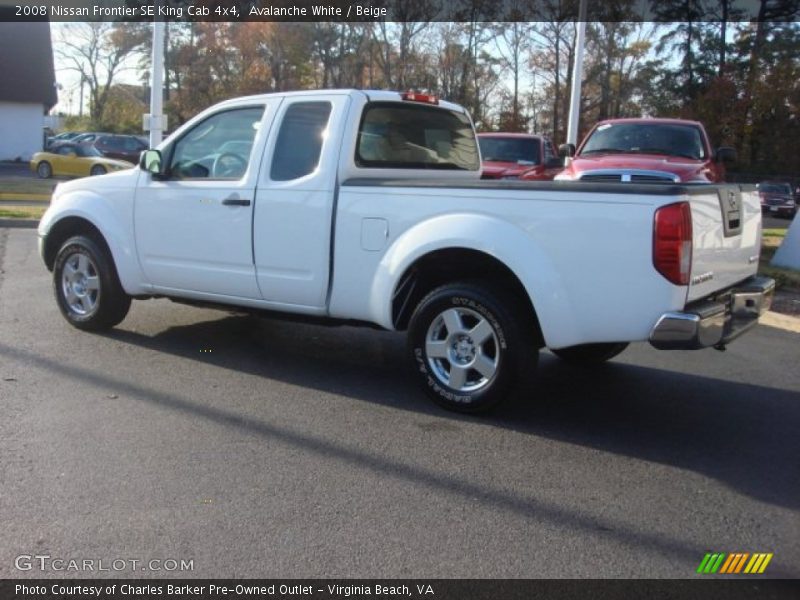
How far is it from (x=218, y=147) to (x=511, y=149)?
410 inches

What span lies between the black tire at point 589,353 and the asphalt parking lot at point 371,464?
0.09 m

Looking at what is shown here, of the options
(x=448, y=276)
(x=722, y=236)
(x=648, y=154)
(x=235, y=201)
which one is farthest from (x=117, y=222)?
(x=648, y=154)

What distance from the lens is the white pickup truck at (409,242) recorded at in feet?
14.1

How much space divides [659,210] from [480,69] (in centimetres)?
4250

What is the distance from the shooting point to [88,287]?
670cm

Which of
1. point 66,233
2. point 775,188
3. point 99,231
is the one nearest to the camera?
point 99,231

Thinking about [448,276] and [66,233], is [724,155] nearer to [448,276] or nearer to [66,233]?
[448,276]

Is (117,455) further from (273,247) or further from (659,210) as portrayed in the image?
(659,210)

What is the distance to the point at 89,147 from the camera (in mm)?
28875

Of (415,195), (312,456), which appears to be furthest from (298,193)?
(312,456)

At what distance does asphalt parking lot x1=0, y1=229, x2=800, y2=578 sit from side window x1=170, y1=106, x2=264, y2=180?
1.42 metres

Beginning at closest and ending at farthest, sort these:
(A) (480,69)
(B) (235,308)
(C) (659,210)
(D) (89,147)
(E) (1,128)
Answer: (C) (659,210), (B) (235,308), (D) (89,147), (E) (1,128), (A) (480,69)

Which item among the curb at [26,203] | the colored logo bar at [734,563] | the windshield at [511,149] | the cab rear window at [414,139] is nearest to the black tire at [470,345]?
the cab rear window at [414,139]

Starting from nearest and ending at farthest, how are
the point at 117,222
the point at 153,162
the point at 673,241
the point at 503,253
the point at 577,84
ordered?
the point at 673,241, the point at 503,253, the point at 153,162, the point at 117,222, the point at 577,84
